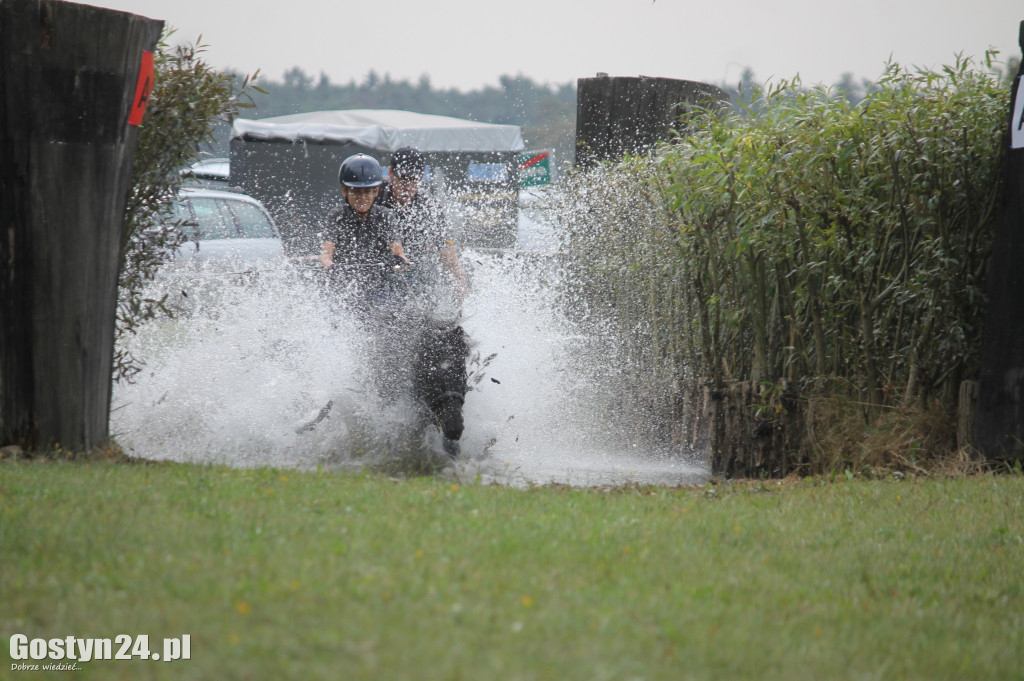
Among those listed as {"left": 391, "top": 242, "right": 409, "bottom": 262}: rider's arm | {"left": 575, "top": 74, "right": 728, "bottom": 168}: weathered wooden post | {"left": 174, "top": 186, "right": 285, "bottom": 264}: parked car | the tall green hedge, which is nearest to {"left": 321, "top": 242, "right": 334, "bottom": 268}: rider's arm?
{"left": 391, "top": 242, "right": 409, "bottom": 262}: rider's arm

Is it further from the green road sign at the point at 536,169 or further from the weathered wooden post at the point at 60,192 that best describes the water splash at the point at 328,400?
the green road sign at the point at 536,169

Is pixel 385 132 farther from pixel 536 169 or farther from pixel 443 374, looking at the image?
pixel 443 374

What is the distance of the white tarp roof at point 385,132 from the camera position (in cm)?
2105

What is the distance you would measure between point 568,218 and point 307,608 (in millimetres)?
5743

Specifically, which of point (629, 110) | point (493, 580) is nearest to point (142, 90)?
point (493, 580)

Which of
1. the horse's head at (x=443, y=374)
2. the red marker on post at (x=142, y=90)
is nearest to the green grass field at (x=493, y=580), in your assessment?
the horse's head at (x=443, y=374)

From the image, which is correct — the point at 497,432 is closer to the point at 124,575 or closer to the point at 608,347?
the point at 608,347

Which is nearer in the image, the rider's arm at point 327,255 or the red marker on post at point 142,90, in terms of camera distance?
the red marker on post at point 142,90

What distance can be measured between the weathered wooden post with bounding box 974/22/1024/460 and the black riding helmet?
402cm

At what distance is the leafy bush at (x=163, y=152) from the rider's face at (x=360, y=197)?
3.52 ft

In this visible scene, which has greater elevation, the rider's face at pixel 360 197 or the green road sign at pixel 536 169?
the green road sign at pixel 536 169

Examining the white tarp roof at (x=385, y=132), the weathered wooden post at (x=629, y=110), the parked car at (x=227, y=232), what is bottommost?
the parked car at (x=227, y=232)

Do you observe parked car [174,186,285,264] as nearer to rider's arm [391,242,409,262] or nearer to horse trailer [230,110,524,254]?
A: rider's arm [391,242,409,262]

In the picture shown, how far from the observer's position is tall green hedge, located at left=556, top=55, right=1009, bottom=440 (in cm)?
562
